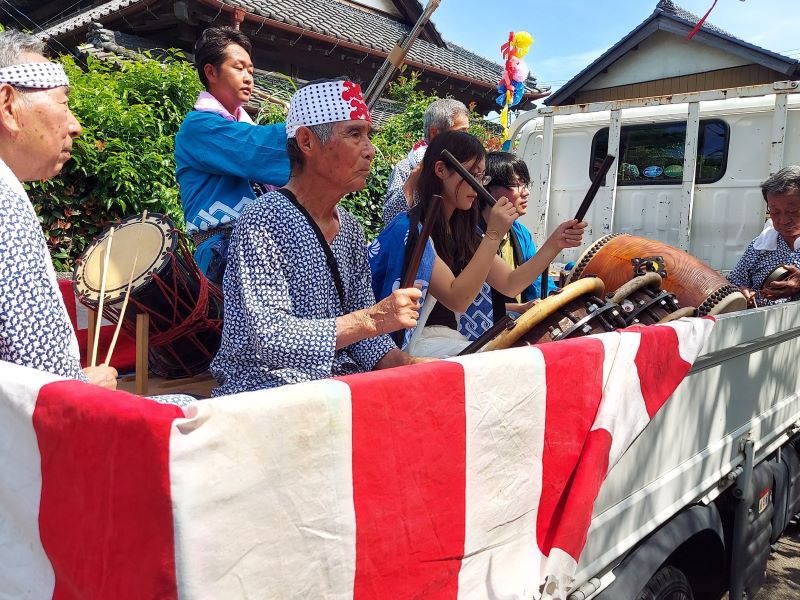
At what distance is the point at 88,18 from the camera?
10.1 m

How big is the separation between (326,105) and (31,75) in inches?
29.8

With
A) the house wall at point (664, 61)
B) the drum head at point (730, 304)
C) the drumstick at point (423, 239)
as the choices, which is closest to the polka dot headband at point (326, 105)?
the drumstick at point (423, 239)

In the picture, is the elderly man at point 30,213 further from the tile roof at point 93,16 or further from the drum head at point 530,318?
the tile roof at point 93,16

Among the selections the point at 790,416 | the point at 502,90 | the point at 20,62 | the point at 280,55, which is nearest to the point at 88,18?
the point at 280,55

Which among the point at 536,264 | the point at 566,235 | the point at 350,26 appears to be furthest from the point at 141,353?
the point at 350,26

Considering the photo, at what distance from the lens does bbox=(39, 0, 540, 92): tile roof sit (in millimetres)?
10312

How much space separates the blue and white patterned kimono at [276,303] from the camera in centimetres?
166

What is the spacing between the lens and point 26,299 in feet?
4.08

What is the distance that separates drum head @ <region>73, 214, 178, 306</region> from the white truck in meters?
1.68

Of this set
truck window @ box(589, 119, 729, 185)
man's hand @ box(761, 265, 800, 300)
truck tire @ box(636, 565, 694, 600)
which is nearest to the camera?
truck tire @ box(636, 565, 694, 600)

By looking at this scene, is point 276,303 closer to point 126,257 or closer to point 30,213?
point 30,213

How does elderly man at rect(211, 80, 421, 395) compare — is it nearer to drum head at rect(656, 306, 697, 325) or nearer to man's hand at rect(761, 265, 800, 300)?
drum head at rect(656, 306, 697, 325)

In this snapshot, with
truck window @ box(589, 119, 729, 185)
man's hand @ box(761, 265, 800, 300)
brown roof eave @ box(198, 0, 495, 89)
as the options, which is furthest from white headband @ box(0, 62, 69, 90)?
brown roof eave @ box(198, 0, 495, 89)

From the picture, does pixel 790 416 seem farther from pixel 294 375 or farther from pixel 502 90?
pixel 502 90
